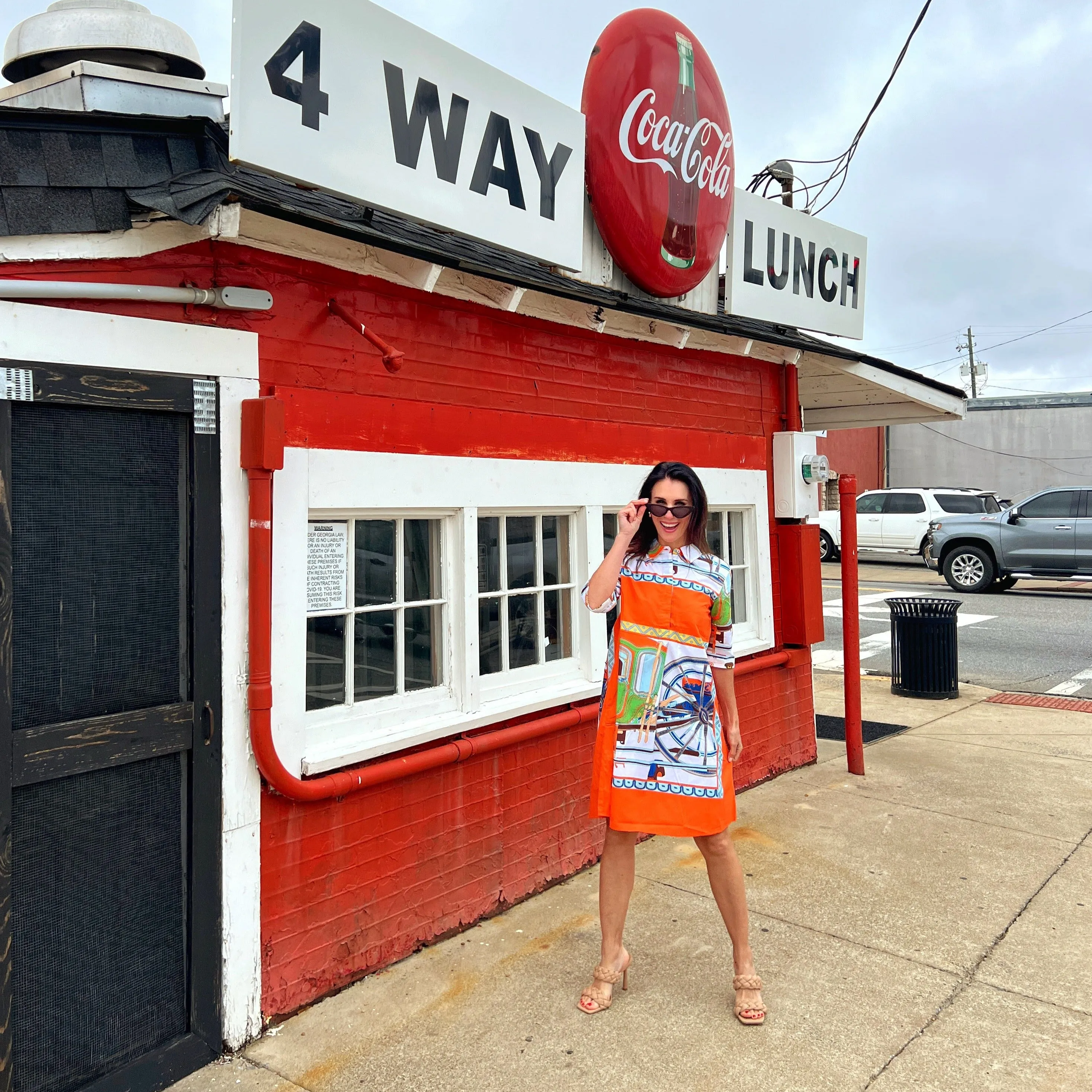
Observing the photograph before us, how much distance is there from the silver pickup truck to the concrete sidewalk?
466 inches

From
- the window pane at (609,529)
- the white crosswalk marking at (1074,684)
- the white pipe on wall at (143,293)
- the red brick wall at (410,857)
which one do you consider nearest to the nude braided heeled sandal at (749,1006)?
the red brick wall at (410,857)

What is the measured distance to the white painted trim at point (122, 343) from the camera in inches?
102

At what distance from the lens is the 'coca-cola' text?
460 centimetres

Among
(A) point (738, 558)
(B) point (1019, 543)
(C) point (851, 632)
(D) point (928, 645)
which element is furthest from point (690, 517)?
(B) point (1019, 543)

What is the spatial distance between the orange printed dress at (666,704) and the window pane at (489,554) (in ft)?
3.42

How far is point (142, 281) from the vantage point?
2.91 metres

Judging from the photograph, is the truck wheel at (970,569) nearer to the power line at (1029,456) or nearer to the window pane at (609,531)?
the power line at (1029,456)

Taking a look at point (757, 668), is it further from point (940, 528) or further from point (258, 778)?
point (940, 528)

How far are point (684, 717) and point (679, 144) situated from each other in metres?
3.14

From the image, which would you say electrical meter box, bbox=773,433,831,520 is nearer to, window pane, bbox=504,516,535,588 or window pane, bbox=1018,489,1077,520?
window pane, bbox=504,516,535,588

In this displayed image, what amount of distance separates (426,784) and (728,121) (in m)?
3.93

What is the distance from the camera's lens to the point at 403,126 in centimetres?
328

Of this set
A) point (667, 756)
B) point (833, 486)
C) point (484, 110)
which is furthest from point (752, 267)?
point (833, 486)

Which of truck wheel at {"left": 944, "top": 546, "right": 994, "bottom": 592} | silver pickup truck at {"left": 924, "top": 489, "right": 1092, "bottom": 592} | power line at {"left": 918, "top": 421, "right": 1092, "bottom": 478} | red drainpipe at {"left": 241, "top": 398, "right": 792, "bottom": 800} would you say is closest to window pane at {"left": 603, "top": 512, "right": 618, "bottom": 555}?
red drainpipe at {"left": 241, "top": 398, "right": 792, "bottom": 800}
